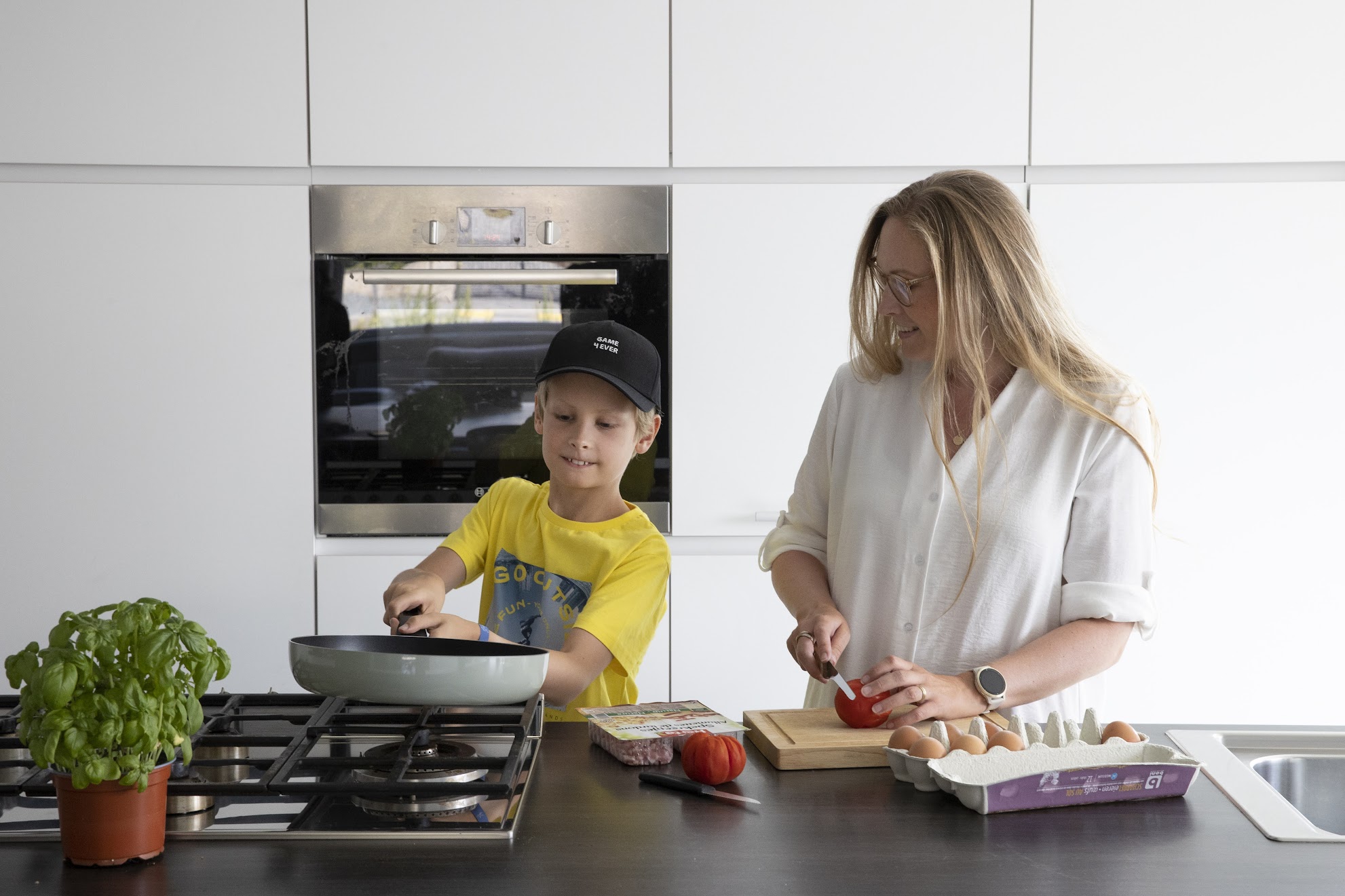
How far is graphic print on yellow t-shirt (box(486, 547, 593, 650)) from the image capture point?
149 cm

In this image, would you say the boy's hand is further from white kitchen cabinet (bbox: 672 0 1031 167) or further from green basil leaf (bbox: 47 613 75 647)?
white kitchen cabinet (bbox: 672 0 1031 167)

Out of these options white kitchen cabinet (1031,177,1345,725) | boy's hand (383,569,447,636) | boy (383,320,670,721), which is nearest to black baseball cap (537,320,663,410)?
boy (383,320,670,721)

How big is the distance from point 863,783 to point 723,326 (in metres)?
1.39

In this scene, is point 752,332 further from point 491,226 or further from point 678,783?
point 678,783

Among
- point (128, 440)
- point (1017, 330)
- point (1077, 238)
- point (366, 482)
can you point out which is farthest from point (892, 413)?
point (128, 440)

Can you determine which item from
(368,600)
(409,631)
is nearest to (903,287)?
(409,631)

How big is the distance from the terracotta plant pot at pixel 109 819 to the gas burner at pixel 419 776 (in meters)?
0.15

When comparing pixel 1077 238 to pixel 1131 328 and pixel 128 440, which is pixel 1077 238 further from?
pixel 128 440

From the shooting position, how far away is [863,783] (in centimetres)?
102

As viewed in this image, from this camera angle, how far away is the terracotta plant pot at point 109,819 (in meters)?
0.79

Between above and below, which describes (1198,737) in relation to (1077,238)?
below

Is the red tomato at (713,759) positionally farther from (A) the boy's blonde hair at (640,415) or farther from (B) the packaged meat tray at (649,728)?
(A) the boy's blonde hair at (640,415)

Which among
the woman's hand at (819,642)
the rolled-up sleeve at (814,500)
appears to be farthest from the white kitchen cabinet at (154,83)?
the woman's hand at (819,642)

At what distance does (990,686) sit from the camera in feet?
3.94
